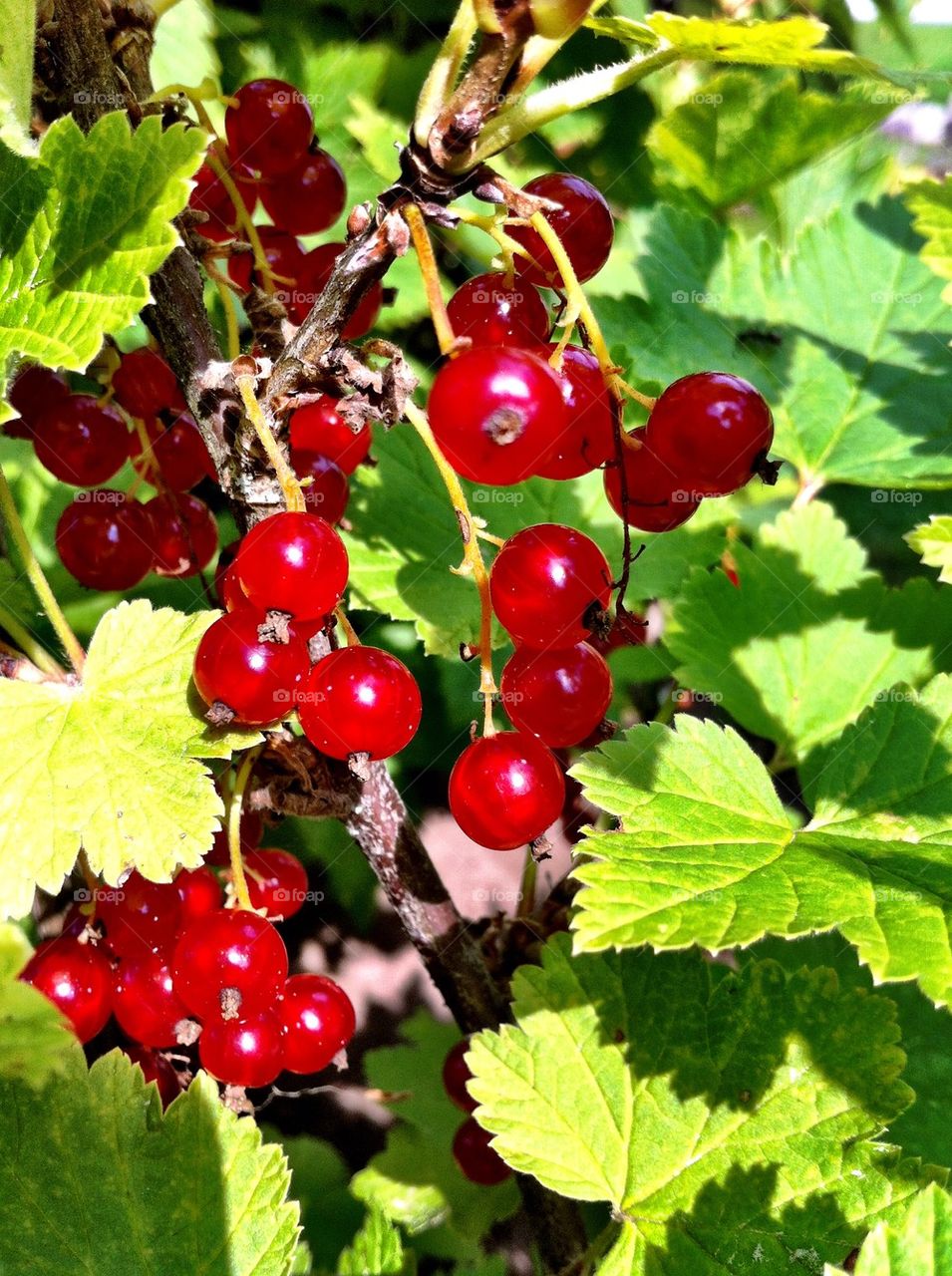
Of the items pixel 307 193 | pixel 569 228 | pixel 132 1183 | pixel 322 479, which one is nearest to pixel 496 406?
pixel 569 228

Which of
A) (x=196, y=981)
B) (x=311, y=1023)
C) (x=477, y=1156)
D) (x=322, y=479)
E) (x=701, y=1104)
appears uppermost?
(x=322, y=479)

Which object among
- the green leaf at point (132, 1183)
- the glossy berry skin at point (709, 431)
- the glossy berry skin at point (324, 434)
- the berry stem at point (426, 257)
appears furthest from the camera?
the glossy berry skin at point (324, 434)

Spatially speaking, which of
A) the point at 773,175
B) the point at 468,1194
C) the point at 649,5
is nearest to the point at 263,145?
the point at 773,175

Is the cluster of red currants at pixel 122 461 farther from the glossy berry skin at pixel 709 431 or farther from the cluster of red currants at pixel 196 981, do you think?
the glossy berry skin at pixel 709 431

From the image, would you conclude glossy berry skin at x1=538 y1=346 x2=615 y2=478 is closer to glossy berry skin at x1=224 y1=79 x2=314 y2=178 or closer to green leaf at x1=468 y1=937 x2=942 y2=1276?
glossy berry skin at x1=224 y1=79 x2=314 y2=178

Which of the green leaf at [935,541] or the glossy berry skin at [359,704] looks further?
the green leaf at [935,541]

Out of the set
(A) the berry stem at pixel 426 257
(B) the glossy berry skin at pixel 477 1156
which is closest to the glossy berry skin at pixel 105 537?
(A) the berry stem at pixel 426 257

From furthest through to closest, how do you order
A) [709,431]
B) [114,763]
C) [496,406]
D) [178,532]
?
[178,532] → [114,763] → [709,431] → [496,406]

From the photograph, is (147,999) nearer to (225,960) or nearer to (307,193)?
(225,960)
